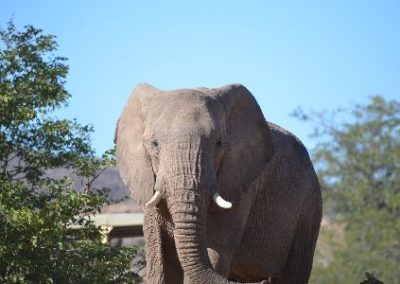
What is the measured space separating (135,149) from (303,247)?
253 cm

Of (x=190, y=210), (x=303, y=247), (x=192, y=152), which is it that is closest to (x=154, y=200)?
(x=190, y=210)

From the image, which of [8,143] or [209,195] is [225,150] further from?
[8,143]

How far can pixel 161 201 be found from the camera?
26.6 ft

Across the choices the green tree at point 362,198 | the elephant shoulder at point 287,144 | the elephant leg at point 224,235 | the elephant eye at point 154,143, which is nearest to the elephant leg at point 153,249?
the elephant leg at point 224,235

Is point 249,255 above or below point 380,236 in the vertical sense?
below

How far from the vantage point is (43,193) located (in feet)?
40.3

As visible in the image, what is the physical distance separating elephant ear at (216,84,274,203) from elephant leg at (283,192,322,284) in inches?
56.1

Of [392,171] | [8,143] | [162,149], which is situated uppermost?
[392,171]

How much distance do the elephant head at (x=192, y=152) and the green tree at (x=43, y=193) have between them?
2226mm

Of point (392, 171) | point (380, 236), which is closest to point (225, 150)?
point (380, 236)

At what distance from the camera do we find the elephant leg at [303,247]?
1052cm

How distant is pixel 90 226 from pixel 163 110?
396cm

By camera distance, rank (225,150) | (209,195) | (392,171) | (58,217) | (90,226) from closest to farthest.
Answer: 1. (209,195)
2. (225,150)
3. (58,217)
4. (90,226)
5. (392,171)

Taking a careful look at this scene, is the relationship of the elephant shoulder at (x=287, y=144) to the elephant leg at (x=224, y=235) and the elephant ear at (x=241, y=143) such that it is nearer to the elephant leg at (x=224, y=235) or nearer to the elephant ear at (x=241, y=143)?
the elephant ear at (x=241, y=143)
